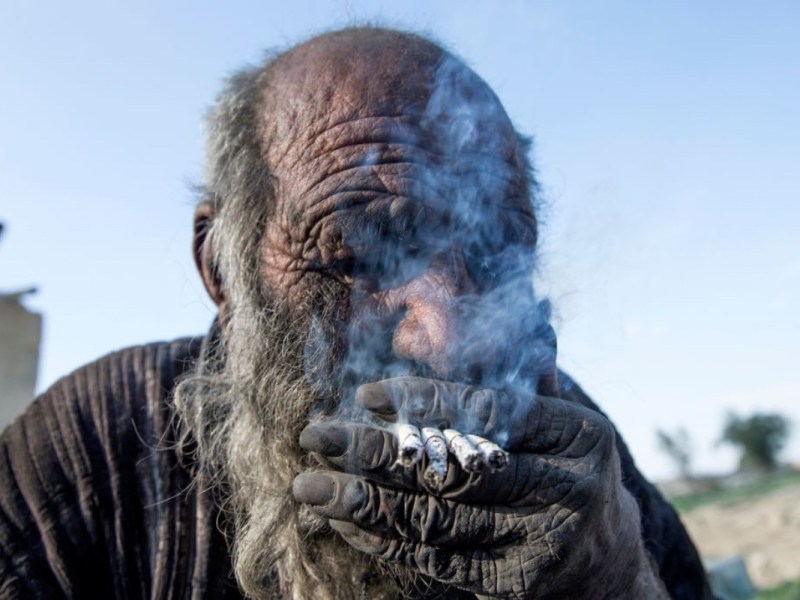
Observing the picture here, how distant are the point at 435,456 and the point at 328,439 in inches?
9.6

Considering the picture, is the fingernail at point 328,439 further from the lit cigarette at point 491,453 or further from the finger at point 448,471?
the lit cigarette at point 491,453

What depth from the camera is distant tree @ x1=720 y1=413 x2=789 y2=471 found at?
159ft

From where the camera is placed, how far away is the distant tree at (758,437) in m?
48.4

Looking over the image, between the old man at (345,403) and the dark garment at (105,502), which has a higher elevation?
the old man at (345,403)

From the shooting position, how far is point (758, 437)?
4844 centimetres

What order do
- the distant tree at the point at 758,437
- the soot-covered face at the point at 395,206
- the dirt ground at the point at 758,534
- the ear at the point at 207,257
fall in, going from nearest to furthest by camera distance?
the soot-covered face at the point at 395,206
the ear at the point at 207,257
the dirt ground at the point at 758,534
the distant tree at the point at 758,437

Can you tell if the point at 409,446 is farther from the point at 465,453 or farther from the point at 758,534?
the point at 758,534

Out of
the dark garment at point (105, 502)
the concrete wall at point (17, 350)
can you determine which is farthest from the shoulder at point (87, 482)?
the concrete wall at point (17, 350)

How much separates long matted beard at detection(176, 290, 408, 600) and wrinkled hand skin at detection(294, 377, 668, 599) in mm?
491

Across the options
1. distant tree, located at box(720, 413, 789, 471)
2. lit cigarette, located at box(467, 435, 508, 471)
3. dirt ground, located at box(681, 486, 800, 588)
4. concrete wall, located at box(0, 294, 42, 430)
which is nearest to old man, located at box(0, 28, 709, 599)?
lit cigarette, located at box(467, 435, 508, 471)

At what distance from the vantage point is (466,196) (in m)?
2.44

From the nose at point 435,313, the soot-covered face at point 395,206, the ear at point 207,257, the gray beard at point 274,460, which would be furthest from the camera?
the ear at point 207,257

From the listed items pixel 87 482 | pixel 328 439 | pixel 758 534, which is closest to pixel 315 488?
pixel 328 439

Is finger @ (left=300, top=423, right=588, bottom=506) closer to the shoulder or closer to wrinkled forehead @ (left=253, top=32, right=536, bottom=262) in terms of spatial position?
wrinkled forehead @ (left=253, top=32, right=536, bottom=262)
